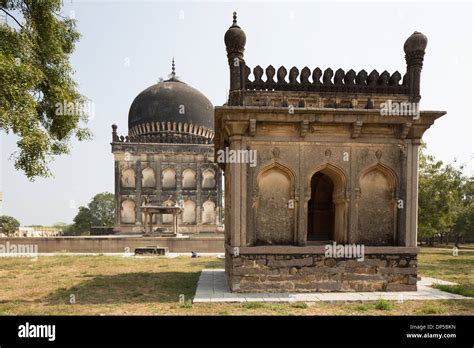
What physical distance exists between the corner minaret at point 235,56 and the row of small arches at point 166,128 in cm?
2857

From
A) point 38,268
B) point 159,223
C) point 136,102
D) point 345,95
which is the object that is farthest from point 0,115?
point 136,102

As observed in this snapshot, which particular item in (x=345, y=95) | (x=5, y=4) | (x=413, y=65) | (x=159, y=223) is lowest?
(x=159, y=223)

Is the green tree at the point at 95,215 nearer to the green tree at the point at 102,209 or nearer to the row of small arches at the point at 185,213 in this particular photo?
the green tree at the point at 102,209

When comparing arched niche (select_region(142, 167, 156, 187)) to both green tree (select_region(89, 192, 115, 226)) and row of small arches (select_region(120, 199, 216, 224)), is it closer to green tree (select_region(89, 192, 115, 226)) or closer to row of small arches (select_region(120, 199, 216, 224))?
row of small arches (select_region(120, 199, 216, 224))

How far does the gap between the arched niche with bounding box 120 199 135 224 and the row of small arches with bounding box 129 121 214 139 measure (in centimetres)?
826

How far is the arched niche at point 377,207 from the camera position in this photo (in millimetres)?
9336

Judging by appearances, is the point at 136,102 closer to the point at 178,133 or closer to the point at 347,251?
the point at 178,133

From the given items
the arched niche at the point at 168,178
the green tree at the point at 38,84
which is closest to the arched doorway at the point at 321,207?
the green tree at the point at 38,84

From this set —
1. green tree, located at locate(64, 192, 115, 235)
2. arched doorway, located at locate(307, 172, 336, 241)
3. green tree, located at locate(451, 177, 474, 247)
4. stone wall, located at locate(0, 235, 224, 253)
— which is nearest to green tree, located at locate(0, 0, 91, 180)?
arched doorway, located at locate(307, 172, 336, 241)

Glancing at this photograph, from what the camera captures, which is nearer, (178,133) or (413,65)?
(413,65)

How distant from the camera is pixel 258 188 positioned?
9109 mm

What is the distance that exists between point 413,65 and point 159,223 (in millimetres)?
30184

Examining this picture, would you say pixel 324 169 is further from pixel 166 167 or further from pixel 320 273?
pixel 166 167

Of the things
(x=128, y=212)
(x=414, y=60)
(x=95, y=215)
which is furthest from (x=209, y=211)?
(x=95, y=215)
